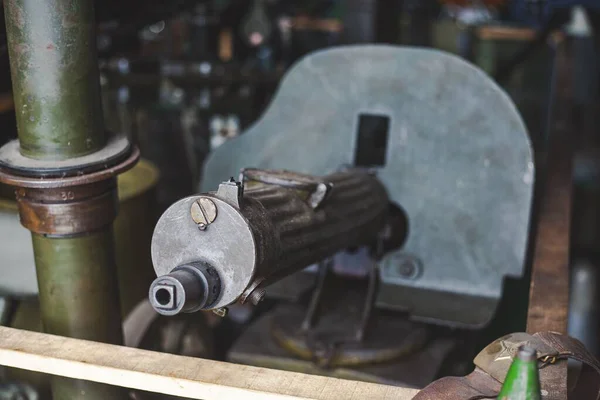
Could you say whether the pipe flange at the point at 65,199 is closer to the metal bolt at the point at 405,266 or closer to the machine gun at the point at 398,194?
the machine gun at the point at 398,194

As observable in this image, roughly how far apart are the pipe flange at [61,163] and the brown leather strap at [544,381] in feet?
2.74

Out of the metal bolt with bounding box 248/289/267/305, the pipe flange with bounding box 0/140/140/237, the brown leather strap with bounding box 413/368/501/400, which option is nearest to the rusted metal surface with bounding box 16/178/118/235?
the pipe flange with bounding box 0/140/140/237

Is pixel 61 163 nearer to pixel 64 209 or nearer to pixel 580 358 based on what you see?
pixel 64 209

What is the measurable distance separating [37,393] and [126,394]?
455 millimetres

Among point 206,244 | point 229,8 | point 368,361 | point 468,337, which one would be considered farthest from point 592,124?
point 206,244

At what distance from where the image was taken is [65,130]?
5.49 ft

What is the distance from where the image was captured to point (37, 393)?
7.35 feet

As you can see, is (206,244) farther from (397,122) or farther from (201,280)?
(397,122)

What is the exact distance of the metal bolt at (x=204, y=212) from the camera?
4.54ft

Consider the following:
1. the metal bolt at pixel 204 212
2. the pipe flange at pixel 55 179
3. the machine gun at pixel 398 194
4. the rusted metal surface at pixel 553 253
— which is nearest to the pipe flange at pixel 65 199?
the pipe flange at pixel 55 179

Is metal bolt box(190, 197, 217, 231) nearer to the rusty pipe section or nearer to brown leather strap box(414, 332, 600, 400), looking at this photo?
the rusty pipe section

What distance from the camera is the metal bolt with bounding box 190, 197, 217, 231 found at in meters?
1.38

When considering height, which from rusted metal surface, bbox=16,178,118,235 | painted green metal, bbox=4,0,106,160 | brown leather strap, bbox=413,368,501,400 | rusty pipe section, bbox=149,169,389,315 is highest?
painted green metal, bbox=4,0,106,160

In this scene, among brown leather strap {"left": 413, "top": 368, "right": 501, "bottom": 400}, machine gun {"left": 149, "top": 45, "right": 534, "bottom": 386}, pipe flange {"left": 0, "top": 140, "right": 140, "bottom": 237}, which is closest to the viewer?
brown leather strap {"left": 413, "top": 368, "right": 501, "bottom": 400}
